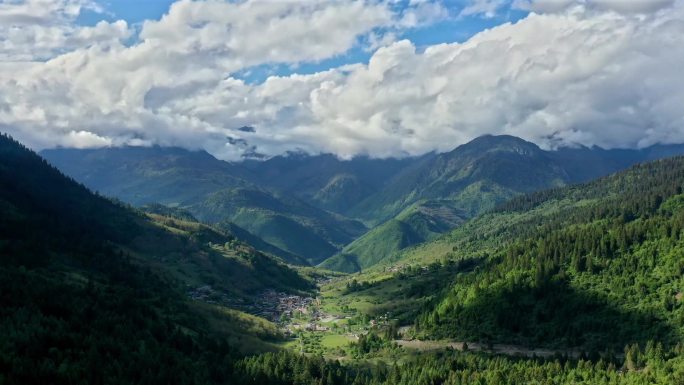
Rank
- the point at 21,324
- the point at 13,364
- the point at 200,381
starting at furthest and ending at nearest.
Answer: the point at 200,381 → the point at 21,324 → the point at 13,364

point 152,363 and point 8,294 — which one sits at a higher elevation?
point 8,294

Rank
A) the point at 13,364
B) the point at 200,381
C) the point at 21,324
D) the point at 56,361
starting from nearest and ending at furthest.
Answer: the point at 13,364 < the point at 56,361 < the point at 21,324 < the point at 200,381

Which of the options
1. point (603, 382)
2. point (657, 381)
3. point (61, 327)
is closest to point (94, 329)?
point (61, 327)

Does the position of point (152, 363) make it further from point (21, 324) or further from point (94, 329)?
point (21, 324)

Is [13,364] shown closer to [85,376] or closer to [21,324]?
[85,376]

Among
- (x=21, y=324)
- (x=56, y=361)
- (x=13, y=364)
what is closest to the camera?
(x=13, y=364)

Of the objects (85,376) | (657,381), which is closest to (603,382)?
(657,381)

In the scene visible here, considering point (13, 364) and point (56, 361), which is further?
point (56, 361)

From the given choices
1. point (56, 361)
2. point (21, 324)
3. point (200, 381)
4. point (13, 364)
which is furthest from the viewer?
point (200, 381)

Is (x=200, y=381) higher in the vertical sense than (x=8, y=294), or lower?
lower
